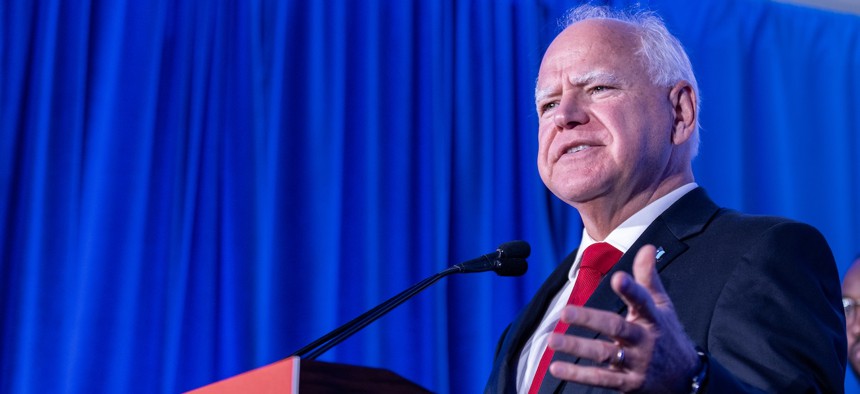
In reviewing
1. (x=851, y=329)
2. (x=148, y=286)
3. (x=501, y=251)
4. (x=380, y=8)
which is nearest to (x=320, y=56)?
(x=380, y=8)

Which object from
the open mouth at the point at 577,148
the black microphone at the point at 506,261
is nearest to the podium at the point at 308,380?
the black microphone at the point at 506,261

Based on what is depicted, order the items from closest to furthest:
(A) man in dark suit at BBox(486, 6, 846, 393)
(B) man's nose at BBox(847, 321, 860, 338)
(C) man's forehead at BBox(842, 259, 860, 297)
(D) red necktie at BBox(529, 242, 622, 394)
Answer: (A) man in dark suit at BBox(486, 6, 846, 393)
(D) red necktie at BBox(529, 242, 622, 394)
(B) man's nose at BBox(847, 321, 860, 338)
(C) man's forehead at BBox(842, 259, 860, 297)

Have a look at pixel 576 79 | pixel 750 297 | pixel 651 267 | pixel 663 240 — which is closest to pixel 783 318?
pixel 750 297

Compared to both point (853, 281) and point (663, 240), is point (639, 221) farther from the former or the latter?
point (853, 281)

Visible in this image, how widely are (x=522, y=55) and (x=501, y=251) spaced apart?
5.35 feet

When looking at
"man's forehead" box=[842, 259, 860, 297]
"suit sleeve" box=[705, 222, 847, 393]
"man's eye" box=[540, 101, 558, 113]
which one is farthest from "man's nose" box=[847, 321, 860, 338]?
"suit sleeve" box=[705, 222, 847, 393]

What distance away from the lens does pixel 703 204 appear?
186cm

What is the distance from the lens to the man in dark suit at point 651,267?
41.2 inches

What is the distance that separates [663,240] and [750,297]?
1.03 ft

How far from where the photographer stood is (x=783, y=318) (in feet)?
4.71

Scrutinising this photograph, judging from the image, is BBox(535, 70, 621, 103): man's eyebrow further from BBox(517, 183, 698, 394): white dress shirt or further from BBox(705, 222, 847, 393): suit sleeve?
BBox(705, 222, 847, 393): suit sleeve

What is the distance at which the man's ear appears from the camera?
2082 mm

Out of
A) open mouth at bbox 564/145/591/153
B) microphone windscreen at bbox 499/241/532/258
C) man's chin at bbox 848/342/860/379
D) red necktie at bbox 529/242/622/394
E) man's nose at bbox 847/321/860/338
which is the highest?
open mouth at bbox 564/145/591/153

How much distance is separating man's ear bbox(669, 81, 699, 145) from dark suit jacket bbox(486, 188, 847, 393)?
240 millimetres
